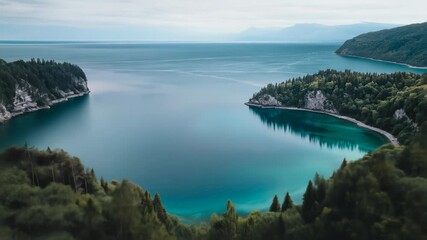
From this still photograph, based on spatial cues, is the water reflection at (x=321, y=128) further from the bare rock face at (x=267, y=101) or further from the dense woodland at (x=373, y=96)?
the dense woodland at (x=373, y=96)

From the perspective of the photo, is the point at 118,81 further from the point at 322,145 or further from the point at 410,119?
the point at 410,119

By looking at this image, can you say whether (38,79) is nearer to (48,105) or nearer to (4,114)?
(48,105)

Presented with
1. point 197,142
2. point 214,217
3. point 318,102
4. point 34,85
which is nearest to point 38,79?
point 34,85

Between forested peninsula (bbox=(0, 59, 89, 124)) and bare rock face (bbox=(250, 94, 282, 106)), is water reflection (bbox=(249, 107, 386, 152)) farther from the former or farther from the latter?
forested peninsula (bbox=(0, 59, 89, 124))

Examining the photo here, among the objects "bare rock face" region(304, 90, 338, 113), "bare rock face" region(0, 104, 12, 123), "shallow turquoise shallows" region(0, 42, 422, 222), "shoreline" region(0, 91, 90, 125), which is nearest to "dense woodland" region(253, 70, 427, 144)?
"bare rock face" region(304, 90, 338, 113)

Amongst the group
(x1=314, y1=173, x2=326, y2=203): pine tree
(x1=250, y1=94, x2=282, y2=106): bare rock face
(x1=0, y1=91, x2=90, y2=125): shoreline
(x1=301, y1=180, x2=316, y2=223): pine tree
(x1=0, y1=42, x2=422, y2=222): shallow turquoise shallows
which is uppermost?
(x1=314, y1=173, x2=326, y2=203): pine tree

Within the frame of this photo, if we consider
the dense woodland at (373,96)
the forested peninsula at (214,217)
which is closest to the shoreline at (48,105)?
the dense woodland at (373,96)

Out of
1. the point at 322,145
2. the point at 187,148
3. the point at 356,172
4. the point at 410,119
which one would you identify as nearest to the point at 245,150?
the point at 187,148
